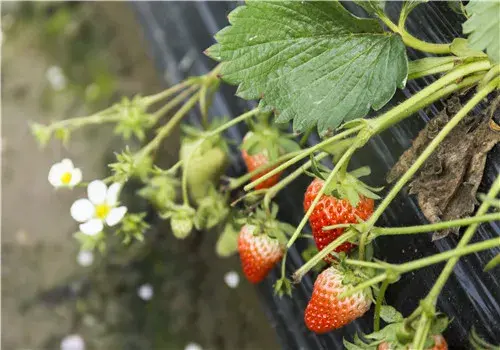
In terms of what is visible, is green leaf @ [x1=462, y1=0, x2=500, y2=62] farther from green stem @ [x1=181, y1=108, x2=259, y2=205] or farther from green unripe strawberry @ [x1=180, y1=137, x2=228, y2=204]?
green unripe strawberry @ [x1=180, y1=137, x2=228, y2=204]

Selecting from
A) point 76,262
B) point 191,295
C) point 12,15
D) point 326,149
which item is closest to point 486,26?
point 326,149

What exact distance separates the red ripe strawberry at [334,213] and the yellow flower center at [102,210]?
30 cm

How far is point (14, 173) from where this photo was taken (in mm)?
1759

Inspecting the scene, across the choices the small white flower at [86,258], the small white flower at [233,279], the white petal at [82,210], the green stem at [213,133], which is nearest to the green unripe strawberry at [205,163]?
the green stem at [213,133]

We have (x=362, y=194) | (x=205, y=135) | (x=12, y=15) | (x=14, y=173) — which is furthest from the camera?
(x=12, y=15)

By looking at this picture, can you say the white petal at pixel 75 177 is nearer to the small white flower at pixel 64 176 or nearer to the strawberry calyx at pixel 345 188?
the small white flower at pixel 64 176

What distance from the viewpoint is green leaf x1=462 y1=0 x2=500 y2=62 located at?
761 millimetres

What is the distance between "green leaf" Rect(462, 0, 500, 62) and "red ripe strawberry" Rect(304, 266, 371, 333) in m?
0.28

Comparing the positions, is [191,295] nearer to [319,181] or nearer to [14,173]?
[14,173]

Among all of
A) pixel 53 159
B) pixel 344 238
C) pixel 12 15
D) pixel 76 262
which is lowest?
pixel 344 238

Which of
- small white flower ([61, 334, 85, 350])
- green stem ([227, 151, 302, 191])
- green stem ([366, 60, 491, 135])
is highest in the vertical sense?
green stem ([227, 151, 302, 191])

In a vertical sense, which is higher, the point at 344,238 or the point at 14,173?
the point at 14,173

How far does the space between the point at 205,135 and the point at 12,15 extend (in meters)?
1.09

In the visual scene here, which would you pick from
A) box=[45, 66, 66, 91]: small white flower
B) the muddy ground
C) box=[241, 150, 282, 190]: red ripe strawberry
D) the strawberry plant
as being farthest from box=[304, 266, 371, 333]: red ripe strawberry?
box=[45, 66, 66, 91]: small white flower
